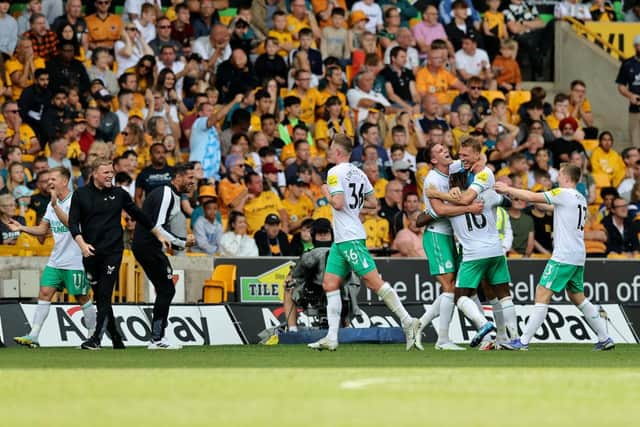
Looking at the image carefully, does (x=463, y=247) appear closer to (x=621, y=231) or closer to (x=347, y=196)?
(x=347, y=196)

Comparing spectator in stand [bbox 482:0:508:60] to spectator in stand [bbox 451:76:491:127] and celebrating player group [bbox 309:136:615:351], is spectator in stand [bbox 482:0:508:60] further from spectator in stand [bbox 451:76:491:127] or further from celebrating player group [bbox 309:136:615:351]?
celebrating player group [bbox 309:136:615:351]

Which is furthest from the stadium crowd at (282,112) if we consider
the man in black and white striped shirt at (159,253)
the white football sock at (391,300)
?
the white football sock at (391,300)

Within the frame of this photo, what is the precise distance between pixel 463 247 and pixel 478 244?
0.20 m

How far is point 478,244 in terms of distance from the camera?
50.8ft

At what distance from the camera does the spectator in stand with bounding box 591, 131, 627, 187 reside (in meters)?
26.8

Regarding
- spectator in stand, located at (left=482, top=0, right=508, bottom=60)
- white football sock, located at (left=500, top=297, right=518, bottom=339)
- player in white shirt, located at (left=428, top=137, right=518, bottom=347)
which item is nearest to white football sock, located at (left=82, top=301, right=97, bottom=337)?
player in white shirt, located at (left=428, top=137, right=518, bottom=347)

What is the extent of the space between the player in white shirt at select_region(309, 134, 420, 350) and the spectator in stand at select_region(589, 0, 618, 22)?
55.2 ft

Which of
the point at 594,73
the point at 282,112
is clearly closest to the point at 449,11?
the point at 594,73

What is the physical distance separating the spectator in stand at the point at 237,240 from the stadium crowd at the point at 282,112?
0.9 inches

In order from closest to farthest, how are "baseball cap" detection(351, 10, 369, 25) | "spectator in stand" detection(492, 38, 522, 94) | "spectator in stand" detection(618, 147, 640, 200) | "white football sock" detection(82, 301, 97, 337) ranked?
"white football sock" detection(82, 301, 97, 337) → "spectator in stand" detection(618, 147, 640, 200) → "baseball cap" detection(351, 10, 369, 25) → "spectator in stand" detection(492, 38, 522, 94)

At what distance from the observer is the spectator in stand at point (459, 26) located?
2834 centimetres

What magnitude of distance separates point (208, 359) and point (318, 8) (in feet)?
49.1

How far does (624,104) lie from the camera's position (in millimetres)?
29422
